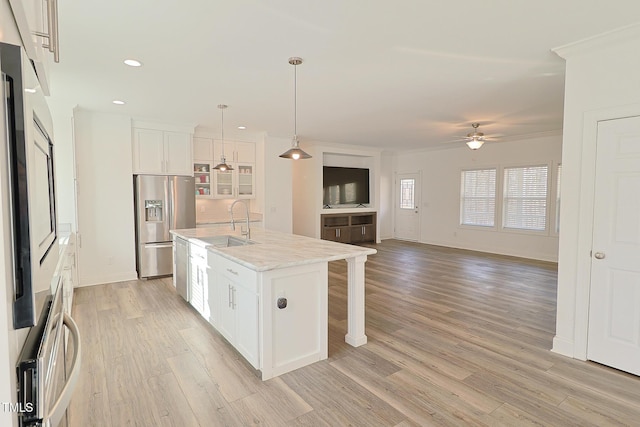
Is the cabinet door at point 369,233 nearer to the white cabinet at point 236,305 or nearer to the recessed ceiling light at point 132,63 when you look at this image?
the white cabinet at point 236,305

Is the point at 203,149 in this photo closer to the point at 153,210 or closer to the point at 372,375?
the point at 153,210

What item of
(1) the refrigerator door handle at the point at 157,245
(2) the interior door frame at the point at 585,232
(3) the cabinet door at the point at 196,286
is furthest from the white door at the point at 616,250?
(1) the refrigerator door handle at the point at 157,245

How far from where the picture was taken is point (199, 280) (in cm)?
369

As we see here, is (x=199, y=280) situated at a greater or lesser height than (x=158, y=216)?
lesser

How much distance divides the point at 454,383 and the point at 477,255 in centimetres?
567

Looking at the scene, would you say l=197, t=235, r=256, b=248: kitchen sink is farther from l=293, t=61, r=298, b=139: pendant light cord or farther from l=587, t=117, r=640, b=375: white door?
l=587, t=117, r=640, b=375: white door

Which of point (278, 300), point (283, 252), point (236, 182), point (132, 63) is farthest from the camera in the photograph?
point (236, 182)

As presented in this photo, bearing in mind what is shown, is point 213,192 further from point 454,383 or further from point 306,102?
point 454,383

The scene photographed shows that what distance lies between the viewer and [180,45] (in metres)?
2.80

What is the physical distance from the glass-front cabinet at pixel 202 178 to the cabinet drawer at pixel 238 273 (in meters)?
3.63

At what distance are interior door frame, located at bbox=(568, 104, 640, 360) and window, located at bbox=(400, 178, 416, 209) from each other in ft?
22.6

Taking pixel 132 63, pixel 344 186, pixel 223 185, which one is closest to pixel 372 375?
pixel 132 63

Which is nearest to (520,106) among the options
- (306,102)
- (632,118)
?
(632,118)

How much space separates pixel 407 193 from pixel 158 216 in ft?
22.5
